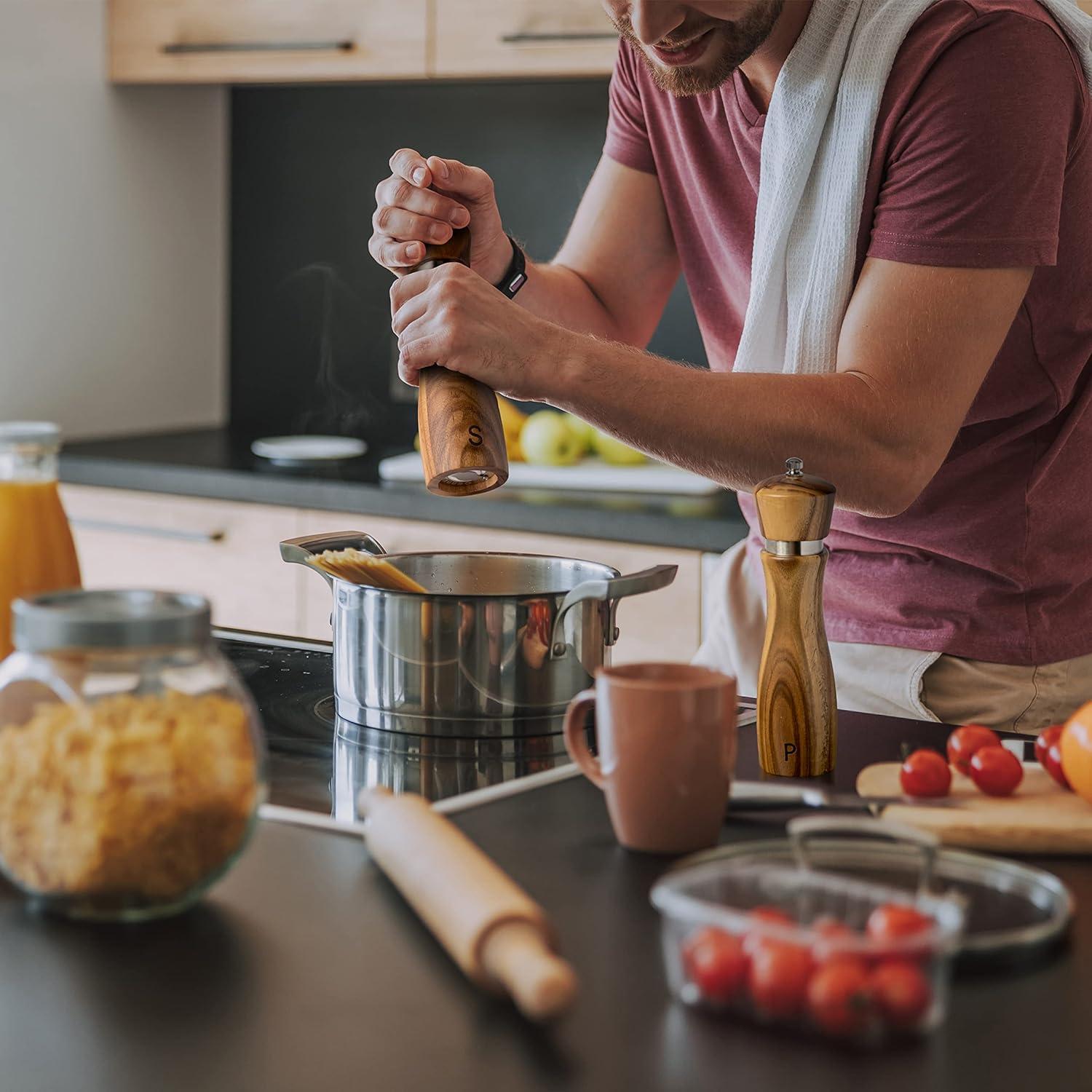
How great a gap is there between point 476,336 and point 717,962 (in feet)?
2.14

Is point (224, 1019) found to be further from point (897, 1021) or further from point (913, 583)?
point (913, 583)

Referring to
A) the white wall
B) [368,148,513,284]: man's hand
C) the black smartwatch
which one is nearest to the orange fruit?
[368,148,513,284]: man's hand

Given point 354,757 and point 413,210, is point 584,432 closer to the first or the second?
point 413,210

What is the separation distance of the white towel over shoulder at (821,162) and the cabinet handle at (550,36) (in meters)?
1.03

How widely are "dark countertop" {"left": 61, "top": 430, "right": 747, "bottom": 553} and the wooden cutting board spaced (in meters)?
1.17

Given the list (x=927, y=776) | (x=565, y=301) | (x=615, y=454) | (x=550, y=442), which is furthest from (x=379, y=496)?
(x=927, y=776)

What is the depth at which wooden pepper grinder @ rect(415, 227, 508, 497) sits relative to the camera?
1.07 meters

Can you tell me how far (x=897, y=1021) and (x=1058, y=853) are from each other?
29cm

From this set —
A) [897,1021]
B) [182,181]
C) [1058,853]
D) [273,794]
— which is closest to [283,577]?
[182,181]

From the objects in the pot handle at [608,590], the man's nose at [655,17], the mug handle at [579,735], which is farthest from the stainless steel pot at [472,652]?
the man's nose at [655,17]

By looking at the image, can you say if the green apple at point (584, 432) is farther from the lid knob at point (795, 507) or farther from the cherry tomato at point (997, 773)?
the cherry tomato at point (997, 773)

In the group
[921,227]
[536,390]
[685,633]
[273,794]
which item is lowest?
[685,633]

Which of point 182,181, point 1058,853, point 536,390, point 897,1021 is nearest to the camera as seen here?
point 897,1021

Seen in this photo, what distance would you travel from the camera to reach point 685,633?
6.97 feet
